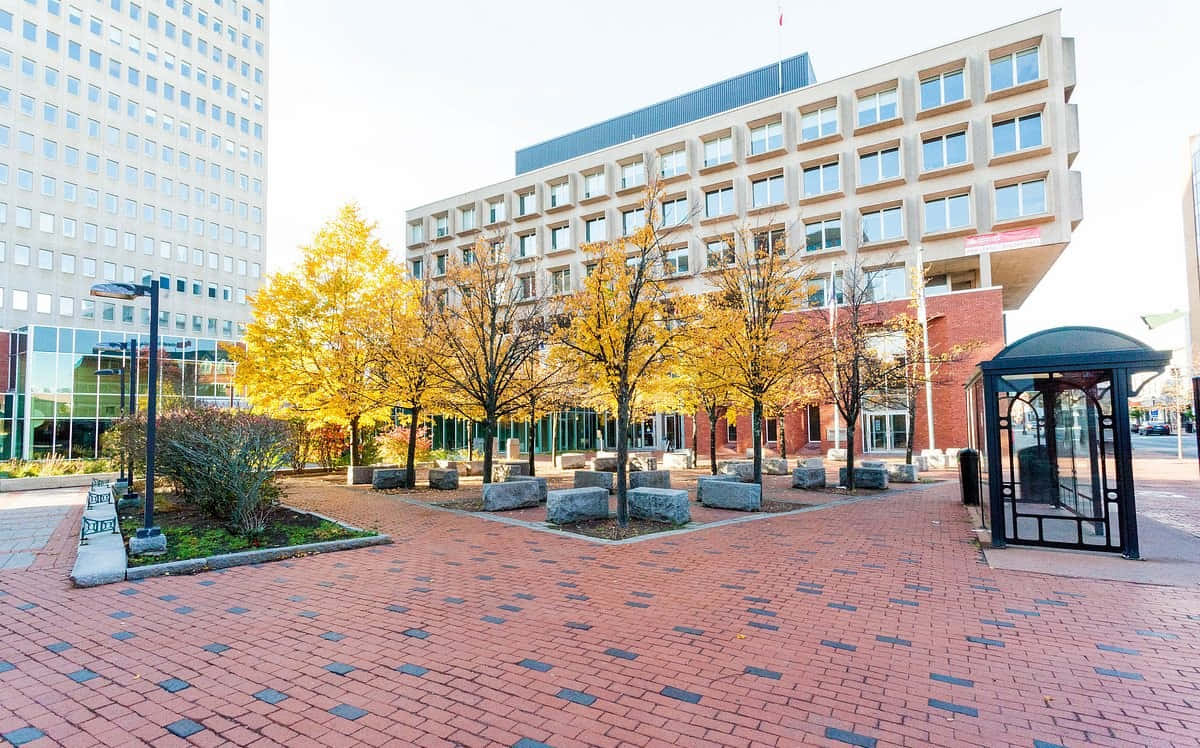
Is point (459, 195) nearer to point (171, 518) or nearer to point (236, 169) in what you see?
point (236, 169)

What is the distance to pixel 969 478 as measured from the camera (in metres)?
13.6

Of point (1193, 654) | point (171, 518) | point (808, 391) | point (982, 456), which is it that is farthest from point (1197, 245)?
point (171, 518)

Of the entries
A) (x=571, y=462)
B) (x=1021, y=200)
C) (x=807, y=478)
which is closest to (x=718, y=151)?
(x=1021, y=200)

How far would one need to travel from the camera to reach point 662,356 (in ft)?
39.0

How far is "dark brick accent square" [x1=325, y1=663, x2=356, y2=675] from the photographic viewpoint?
4356 mm

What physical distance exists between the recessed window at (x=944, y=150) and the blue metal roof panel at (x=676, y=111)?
12.9 m

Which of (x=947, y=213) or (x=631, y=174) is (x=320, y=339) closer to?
(x=631, y=174)

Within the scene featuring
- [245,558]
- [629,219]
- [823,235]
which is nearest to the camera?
[245,558]

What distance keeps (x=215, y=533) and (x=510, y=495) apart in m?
5.49

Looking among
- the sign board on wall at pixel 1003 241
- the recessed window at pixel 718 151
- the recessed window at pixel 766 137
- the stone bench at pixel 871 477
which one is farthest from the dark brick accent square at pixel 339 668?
the recessed window at pixel 718 151

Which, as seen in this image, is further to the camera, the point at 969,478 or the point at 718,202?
the point at 718,202

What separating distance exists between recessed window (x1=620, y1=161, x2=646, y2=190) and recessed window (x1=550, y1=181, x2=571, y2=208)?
4336mm

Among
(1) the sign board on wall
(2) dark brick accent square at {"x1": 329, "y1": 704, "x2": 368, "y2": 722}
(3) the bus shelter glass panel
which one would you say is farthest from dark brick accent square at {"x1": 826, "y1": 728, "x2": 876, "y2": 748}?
(1) the sign board on wall

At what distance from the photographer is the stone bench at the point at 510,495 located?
42.3 ft
